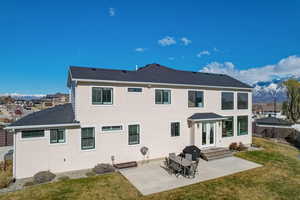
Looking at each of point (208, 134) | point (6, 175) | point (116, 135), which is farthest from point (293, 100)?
point (6, 175)

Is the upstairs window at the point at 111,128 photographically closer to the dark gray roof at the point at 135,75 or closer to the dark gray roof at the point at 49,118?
the dark gray roof at the point at 49,118

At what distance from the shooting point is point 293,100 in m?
32.2

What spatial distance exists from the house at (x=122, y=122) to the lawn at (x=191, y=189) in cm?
179

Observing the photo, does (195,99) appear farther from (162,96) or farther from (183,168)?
(183,168)

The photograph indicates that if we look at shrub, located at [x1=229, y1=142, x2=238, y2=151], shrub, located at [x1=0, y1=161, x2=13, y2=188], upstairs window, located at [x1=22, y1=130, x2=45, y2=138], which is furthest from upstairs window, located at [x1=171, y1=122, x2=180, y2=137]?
shrub, located at [x1=0, y1=161, x2=13, y2=188]

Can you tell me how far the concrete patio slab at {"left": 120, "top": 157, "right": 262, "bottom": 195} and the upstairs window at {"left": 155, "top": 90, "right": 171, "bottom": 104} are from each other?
4.71 meters

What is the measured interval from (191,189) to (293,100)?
36752 mm

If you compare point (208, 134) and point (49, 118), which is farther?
point (208, 134)

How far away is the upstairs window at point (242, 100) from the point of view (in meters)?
16.7

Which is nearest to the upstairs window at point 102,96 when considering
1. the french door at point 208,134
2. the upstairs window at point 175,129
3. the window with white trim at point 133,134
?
the window with white trim at point 133,134

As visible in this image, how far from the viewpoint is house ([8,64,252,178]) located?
9.44 m

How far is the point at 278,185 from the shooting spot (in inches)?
346

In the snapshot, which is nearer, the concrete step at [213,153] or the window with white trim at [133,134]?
the window with white trim at [133,134]

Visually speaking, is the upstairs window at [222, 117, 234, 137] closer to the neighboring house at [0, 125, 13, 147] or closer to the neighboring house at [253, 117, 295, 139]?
the neighboring house at [253, 117, 295, 139]
